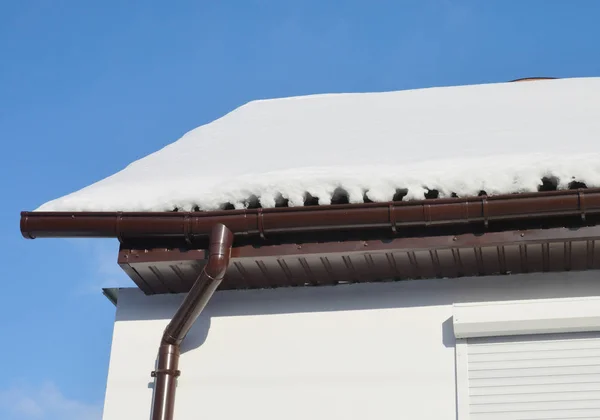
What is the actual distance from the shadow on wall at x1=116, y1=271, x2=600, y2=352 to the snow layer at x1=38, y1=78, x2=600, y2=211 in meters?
0.56

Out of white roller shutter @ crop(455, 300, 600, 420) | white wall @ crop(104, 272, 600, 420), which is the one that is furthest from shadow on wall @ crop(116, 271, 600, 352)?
white roller shutter @ crop(455, 300, 600, 420)

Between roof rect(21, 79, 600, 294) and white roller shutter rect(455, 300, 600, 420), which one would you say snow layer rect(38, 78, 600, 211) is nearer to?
roof rect(21, 79, 600, 294)

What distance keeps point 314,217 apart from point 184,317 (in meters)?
0.90

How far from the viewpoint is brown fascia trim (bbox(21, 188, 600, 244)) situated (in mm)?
4637

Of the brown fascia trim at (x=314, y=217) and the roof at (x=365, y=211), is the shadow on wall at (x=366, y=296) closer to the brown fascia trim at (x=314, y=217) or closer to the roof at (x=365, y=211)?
the roof at (x=365, y=211)

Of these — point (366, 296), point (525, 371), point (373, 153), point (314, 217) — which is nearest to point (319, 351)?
point (366, 296)

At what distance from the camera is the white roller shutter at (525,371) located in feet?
15.1

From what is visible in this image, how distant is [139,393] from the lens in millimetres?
5133

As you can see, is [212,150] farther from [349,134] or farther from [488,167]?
[488,167]

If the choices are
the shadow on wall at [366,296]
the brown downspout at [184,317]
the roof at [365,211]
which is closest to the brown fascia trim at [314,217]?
the roof at [365,211]

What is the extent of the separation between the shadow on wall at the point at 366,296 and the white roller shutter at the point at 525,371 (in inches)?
4.6

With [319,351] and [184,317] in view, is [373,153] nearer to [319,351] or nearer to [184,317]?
[319,351]

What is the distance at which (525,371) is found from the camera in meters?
4.73

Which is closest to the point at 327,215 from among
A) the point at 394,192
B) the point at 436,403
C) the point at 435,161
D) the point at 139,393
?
the point at 394,192
